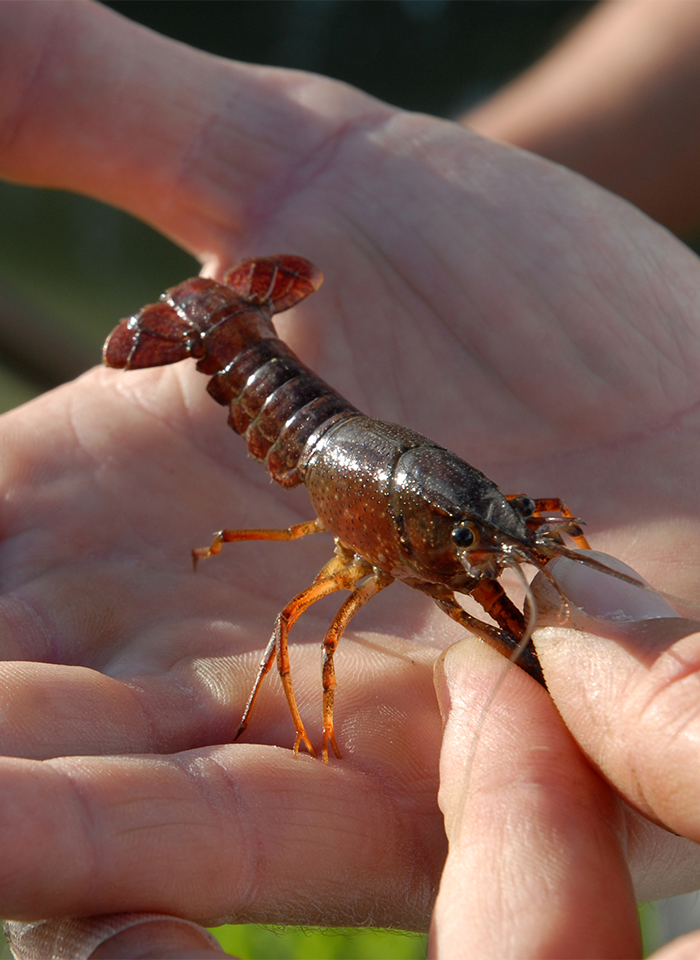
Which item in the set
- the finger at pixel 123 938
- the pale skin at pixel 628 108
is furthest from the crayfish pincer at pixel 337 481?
the pale skin at pixel 628 108

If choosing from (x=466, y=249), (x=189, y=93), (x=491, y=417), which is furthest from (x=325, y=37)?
(x=491, y=417)

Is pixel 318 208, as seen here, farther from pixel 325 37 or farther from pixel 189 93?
pixel 325 37

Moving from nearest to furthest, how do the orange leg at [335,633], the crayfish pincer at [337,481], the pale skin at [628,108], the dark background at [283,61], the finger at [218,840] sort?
the finger at [218,840] < the orange leg at [335,633] < the crayfish pincer at [337,481] < the pale skin at [628,108] < the dark background at [283,61]

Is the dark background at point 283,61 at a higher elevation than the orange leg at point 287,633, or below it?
higher

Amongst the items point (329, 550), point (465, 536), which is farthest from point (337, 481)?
point (465, 536)

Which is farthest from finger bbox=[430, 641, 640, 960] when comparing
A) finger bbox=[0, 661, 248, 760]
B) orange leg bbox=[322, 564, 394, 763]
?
finger bbox=[0, 661, 248, 760]

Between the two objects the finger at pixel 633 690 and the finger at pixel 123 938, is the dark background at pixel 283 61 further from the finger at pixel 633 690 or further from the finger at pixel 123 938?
the finger at pixel 123 938

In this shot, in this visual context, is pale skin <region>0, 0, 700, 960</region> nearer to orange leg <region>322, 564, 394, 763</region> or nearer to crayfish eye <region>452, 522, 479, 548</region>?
orange leg <region>322, 564, 394, 763</region>
